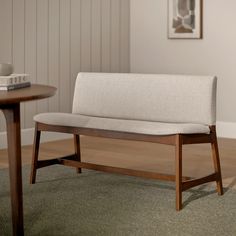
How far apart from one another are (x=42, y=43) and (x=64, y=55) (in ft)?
1.23

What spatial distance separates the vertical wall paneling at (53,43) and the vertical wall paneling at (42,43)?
1.9 inches

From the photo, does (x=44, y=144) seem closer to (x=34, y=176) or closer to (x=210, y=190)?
(x=34, y=176)

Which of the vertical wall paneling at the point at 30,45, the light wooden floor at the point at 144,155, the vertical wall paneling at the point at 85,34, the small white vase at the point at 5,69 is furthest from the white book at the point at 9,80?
the vertical wall paneling at the point at 85,34

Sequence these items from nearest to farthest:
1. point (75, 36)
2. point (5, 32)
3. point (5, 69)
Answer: point (5, 69)
point (5, 32)
point (75, 36)

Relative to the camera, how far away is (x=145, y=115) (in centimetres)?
440

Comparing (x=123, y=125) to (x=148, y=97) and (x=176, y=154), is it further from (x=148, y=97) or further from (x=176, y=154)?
(x=176, y=154)

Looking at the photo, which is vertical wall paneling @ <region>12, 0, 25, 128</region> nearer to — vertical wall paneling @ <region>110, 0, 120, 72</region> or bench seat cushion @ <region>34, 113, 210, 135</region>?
vertical wall paneling @ <region>110, 0, 120, 72</region>

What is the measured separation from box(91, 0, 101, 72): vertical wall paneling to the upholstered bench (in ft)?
7.60

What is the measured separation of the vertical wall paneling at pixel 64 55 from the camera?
661cm

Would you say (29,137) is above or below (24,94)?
below

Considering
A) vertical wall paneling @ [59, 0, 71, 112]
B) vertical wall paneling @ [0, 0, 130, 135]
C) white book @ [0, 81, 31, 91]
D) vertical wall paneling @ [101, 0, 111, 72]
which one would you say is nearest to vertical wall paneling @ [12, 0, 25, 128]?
vertical wall paneling @ [0, 0, 130, 135]

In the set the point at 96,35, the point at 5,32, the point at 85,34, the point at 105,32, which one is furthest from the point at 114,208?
the point at 105,32

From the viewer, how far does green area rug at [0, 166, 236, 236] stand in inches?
132

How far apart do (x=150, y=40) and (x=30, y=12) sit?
68.5 inches
